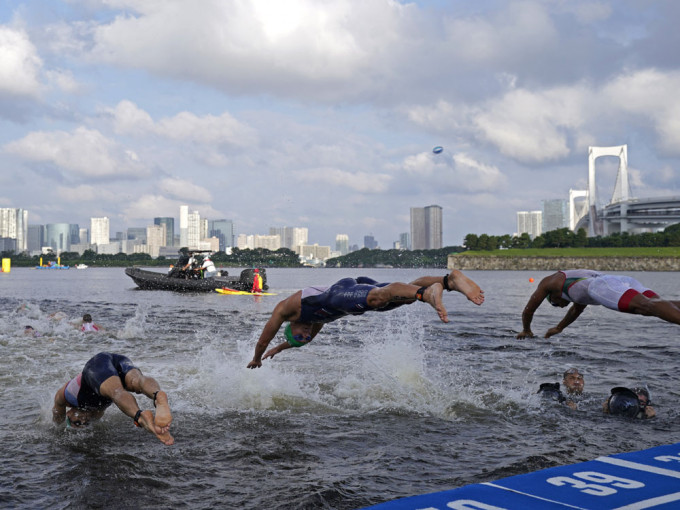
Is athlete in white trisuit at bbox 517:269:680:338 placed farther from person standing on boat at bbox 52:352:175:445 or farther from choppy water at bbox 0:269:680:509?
person standing on boat at bbox 52:352:175:445

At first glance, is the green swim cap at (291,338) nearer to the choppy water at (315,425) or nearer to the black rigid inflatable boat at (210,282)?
the choppy water at (315,425)

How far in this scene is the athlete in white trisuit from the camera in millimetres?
7891

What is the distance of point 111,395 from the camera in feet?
22.2

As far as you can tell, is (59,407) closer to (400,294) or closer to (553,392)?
(400,294)

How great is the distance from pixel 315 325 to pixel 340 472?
2.77 m

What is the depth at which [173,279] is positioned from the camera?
51.5 meters

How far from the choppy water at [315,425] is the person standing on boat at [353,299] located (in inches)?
64.1

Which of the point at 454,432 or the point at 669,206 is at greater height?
the point at 669,206

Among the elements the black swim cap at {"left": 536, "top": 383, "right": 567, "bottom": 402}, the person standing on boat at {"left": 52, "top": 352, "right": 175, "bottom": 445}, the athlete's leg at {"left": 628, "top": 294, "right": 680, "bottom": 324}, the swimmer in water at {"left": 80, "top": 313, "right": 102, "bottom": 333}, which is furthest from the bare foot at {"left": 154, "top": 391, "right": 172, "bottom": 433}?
the swimmer in water at {"left": 80, "top": 313, "right": 102, "bottom": 333}

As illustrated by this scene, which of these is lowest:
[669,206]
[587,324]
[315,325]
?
[587,324]

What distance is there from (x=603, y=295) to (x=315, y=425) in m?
4.80

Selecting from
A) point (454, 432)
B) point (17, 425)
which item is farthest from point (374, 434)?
point (17, 425)

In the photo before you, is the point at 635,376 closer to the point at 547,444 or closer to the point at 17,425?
the point at 547,444

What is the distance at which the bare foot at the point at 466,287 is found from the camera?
7.02 meters
